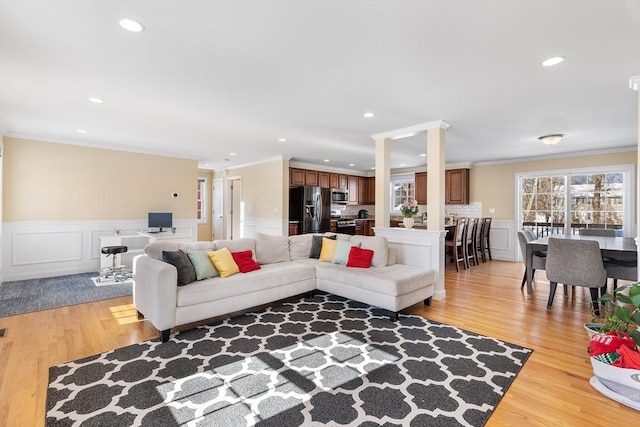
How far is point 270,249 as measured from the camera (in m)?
4.44

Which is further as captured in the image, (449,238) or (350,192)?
(350,192)

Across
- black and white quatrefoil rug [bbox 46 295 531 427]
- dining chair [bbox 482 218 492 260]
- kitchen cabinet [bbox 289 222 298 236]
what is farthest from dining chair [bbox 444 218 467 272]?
kitchen cabinet [bbox 289 222 298 236]

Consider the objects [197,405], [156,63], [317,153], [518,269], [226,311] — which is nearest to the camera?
[197,405]

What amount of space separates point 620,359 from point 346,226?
6.85 metres

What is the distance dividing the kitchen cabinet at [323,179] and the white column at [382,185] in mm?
3516

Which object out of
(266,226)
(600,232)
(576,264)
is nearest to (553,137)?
(600,232)

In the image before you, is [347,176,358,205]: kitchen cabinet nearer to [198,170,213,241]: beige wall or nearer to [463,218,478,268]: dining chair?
[463,218,478,268]: dining chair

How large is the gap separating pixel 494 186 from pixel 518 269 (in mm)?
2140

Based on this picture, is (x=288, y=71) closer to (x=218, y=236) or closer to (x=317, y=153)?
(x=317, y=153)

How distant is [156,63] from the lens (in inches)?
102

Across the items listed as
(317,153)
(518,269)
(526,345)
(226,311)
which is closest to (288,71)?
(226,311)

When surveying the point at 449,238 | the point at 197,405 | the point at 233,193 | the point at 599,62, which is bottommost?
the point at 197,405

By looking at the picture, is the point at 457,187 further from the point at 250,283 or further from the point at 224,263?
the point at 224,263

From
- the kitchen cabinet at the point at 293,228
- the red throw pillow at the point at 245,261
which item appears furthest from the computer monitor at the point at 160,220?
the red throw pillow at the point at 245,261
